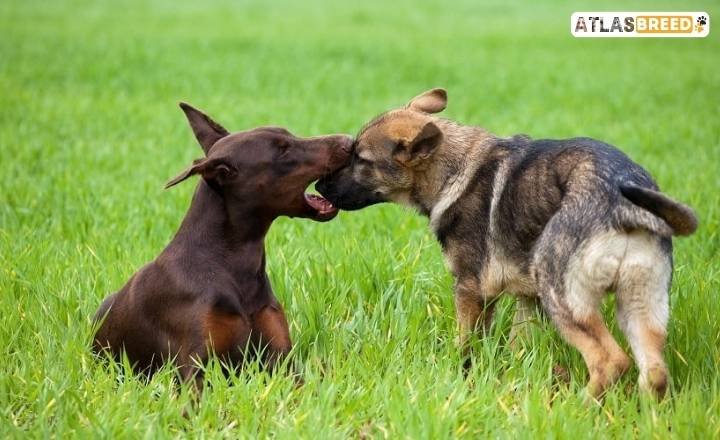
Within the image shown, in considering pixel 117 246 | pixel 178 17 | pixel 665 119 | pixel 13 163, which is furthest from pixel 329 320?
pixel 178 17

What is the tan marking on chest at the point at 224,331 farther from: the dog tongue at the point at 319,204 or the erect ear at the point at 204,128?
the erect ear at the point at 204,128

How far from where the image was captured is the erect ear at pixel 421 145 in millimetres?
5352

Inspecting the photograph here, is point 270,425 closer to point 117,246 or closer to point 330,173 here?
point 330,173

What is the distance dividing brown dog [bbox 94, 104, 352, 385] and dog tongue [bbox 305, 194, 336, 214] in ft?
0.04

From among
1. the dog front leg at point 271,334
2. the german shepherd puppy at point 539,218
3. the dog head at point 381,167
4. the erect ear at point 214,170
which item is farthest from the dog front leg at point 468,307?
the erect ear at point 214,170

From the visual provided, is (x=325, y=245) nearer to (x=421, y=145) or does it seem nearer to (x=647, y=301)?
(x=421, y=145)

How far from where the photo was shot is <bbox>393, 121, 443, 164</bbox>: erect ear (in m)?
5.35

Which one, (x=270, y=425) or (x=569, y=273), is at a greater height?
(x=569, y=273)

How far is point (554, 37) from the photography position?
2447 cm

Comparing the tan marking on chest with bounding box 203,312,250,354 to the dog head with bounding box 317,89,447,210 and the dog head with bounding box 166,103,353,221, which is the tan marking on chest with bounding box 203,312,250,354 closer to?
the dog head with bounding box 166,103,353,221

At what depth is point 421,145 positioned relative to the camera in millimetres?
5484

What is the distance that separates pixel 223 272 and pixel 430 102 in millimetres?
1901

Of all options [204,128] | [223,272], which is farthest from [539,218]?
[204,128]

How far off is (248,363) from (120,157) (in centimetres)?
660
